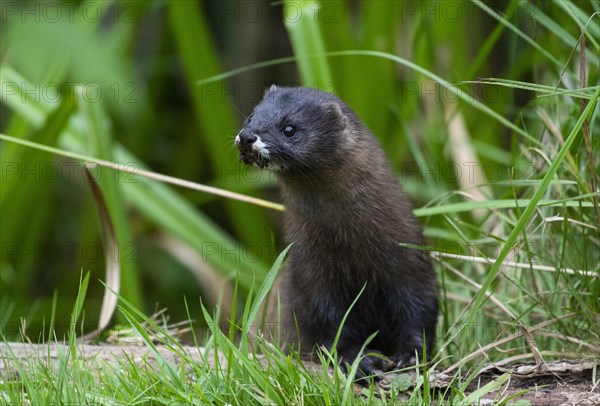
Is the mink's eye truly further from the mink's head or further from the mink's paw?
the mink's paw

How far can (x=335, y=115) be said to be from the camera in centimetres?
393

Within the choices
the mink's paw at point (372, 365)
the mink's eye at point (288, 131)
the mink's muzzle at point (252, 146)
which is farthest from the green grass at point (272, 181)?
the mink's muzzle at point (252, 146)

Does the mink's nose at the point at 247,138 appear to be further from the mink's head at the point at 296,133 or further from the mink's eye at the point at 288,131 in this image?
the mink's eye at the point at 288,131

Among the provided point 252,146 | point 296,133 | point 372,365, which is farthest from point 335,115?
point 372,365

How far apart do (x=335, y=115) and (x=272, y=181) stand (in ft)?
12.7

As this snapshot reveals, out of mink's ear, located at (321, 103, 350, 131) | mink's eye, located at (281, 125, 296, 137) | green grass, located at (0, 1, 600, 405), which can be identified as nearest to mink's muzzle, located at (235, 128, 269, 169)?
mink's eye, located at (281, 125, 296, 137)

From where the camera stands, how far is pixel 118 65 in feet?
20.4

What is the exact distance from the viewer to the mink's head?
3.70 metres

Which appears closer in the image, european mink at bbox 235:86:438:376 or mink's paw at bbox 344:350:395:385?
mink's paw at bbox 344:350:395:385

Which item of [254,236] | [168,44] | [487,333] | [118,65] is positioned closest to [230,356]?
[487,333]

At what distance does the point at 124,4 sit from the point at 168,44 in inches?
66.8

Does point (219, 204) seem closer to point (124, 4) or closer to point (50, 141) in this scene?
point (124, 4)

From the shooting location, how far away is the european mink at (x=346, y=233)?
385cm

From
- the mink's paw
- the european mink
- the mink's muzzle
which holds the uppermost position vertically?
the mink's muzzle
